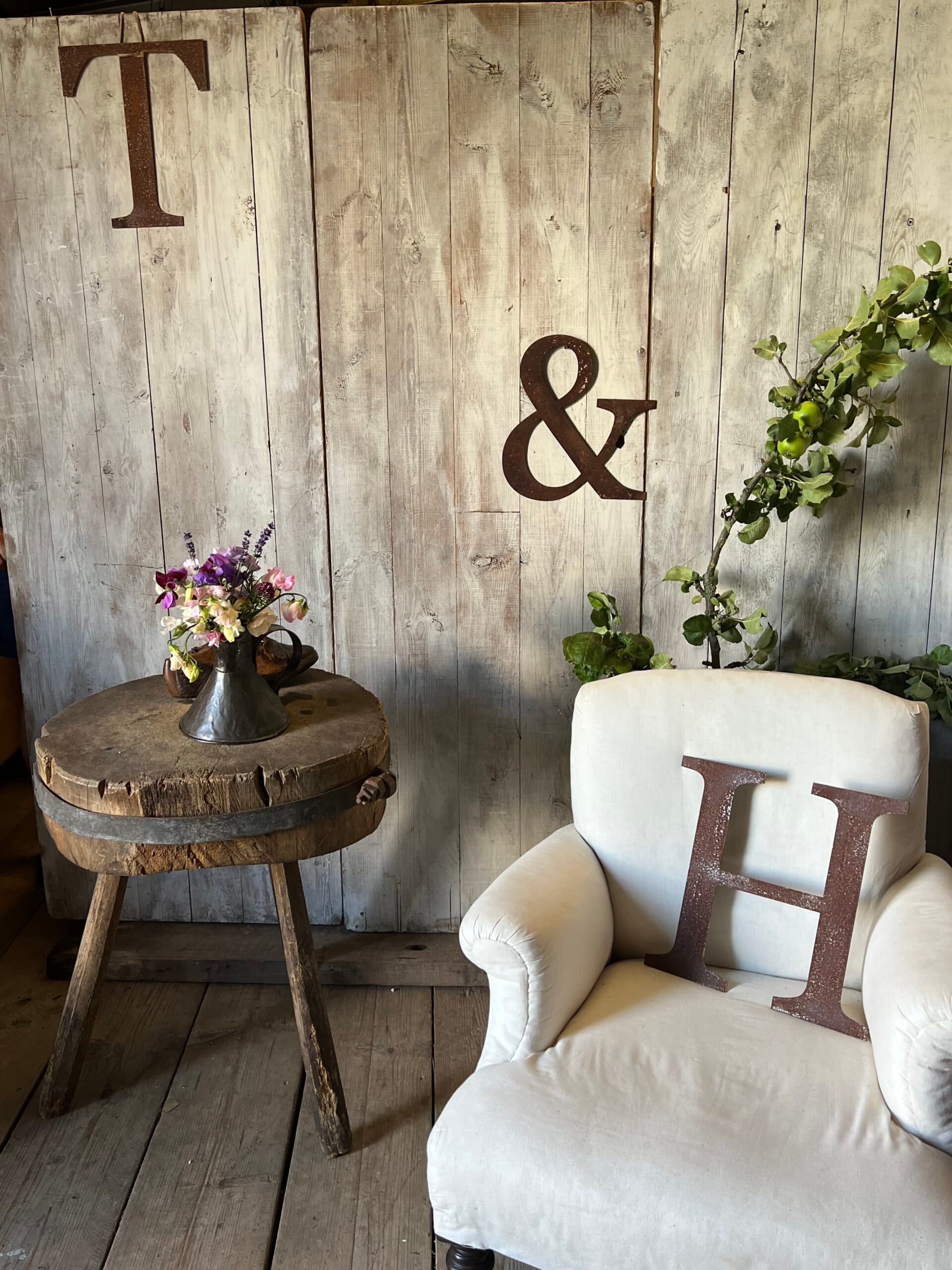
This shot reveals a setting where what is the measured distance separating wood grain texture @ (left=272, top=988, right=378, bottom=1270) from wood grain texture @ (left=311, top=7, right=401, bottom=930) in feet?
1.37

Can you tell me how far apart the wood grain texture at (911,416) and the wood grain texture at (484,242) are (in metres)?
0.73

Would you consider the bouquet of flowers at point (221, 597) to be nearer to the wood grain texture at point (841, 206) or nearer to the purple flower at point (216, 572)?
the purple flower at point (216, 572)

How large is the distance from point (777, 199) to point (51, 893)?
2203 mm

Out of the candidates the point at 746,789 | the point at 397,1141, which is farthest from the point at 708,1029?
the point at 397,1141

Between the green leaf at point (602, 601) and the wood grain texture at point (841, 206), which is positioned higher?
the wood grain texture at point (841, 206)

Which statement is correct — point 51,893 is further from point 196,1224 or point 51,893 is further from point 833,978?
point 833,978

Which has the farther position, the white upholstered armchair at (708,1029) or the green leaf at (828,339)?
the green leaf at (828,339)

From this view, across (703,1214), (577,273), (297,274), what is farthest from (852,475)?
(703,1214)

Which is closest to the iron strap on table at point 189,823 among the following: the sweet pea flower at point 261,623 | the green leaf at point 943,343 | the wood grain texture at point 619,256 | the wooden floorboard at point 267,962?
the sweet pea flower at point 261,623

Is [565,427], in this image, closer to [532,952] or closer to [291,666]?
[291,666]

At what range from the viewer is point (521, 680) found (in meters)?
2.12

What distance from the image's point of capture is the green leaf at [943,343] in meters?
1.56

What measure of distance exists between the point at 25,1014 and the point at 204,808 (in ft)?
3.13

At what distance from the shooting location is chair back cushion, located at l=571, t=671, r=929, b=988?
1.50m
